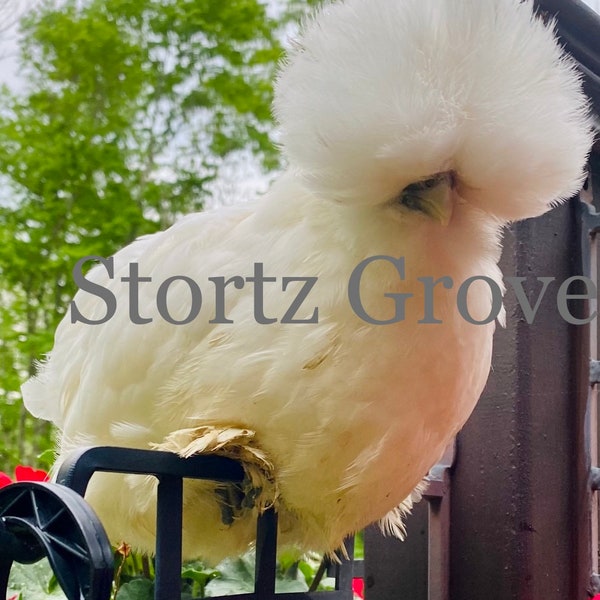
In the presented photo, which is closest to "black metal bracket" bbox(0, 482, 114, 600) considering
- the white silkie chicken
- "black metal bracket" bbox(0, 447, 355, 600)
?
"black metal bracket" bbox(0, 447, 355, 600)

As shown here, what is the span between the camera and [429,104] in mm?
550

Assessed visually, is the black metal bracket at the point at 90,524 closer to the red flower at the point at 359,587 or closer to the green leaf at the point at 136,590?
the green leaf at the point at 136,590

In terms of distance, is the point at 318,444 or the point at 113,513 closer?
the point at 318,444

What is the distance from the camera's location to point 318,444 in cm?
62

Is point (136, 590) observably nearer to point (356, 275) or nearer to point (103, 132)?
point (356, 275)

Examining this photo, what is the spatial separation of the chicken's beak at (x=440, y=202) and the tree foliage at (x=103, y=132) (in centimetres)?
159

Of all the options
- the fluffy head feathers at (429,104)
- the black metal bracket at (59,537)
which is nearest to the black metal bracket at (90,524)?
the black metal bracket at (59,537)

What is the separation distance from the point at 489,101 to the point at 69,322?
600 mm

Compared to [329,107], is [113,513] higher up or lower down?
lower down

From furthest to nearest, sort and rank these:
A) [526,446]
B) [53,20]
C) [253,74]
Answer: [253,74] → [53,20] → [526,446]

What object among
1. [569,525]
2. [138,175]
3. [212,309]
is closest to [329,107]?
[212,309]

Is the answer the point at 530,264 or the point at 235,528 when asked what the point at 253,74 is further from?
the point at 235,528

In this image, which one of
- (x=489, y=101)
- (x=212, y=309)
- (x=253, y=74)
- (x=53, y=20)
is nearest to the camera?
(x=489, y=101)

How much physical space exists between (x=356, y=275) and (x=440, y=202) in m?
0.09
